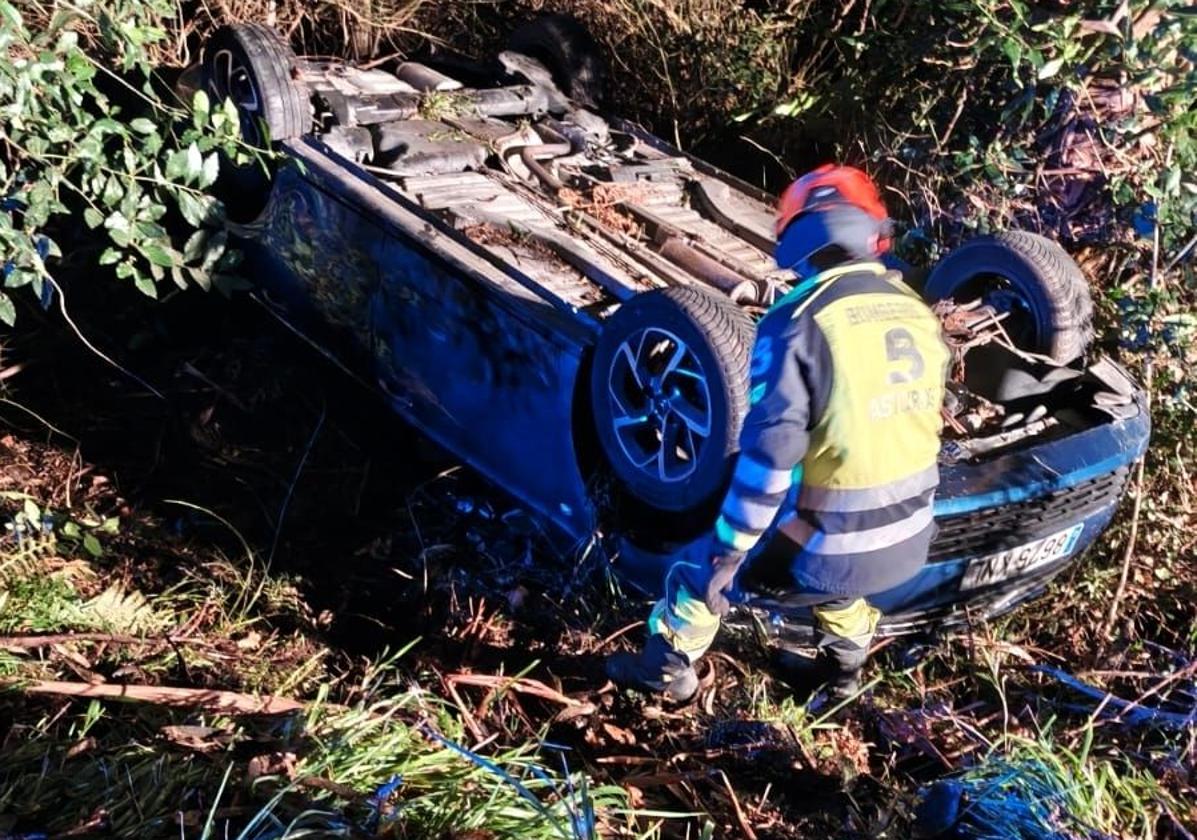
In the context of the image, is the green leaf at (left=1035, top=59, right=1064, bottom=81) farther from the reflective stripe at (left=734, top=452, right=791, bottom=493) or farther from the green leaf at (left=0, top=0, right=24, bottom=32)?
the green leaf at (left=0, top=0, right=24, bottom=32)

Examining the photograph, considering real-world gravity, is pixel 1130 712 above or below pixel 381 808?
above

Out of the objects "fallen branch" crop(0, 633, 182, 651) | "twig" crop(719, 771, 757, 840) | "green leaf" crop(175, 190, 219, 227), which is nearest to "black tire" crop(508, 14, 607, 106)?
"green leaf" crop(175, 190, 219, 227)

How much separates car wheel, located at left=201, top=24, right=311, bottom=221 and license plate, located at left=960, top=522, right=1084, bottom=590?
2906 millimetres

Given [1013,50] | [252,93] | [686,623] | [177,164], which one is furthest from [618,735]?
[1013,50]

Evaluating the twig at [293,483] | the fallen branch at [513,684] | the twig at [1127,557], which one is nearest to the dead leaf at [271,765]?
the fallen branch at [513,684]

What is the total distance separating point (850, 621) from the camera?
362cm

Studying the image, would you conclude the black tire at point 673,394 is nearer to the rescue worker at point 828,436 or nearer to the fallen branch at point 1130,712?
the rescue worker at point 828,436

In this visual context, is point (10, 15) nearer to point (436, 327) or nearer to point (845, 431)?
Result: point (436, 327)

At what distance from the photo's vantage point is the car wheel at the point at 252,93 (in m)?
4.65

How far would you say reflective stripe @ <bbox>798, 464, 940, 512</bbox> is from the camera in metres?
3.25

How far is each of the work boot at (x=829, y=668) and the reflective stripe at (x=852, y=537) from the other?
0.45 meters

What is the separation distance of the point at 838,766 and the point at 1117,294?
2.36 metres

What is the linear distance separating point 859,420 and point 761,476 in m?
0.30

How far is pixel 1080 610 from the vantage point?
439 centimetres
